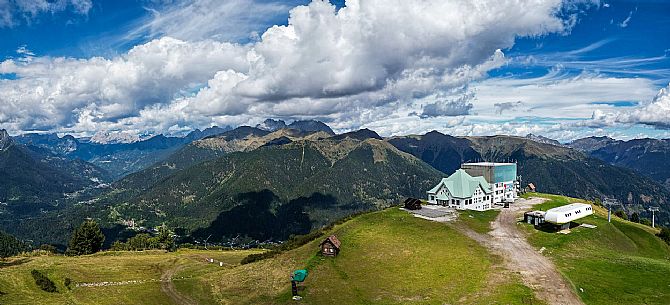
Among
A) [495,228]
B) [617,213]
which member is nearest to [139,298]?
[495,228]

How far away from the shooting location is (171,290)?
77.9 metres

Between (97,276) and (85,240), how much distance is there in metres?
60.8

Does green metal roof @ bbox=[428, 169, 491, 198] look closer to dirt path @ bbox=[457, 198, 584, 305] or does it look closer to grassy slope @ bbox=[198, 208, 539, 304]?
dirt path @ bbox=[457, 198, 584, 305]

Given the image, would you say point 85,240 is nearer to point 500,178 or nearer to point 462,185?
point 462,185

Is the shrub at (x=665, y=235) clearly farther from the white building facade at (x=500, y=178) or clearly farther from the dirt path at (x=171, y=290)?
the dirt path at (x=171, y=290)

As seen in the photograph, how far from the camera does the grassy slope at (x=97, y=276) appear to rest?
226 ft

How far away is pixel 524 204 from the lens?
132375 millimetres

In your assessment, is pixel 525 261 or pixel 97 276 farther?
pixel 97 276

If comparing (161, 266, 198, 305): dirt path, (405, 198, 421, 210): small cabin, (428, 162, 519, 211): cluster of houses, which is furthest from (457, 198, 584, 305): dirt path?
(161, 266, 198, 305): dirt path

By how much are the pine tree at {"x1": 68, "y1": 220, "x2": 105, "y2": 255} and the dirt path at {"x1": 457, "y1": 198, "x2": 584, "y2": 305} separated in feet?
376

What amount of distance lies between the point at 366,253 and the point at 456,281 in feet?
64.6

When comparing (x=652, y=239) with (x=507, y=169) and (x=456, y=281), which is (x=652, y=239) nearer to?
(x=507, y=169)

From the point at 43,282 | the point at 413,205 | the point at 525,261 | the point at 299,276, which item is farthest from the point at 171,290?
the point at 413,205

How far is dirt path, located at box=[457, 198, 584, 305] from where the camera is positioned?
57781mm
